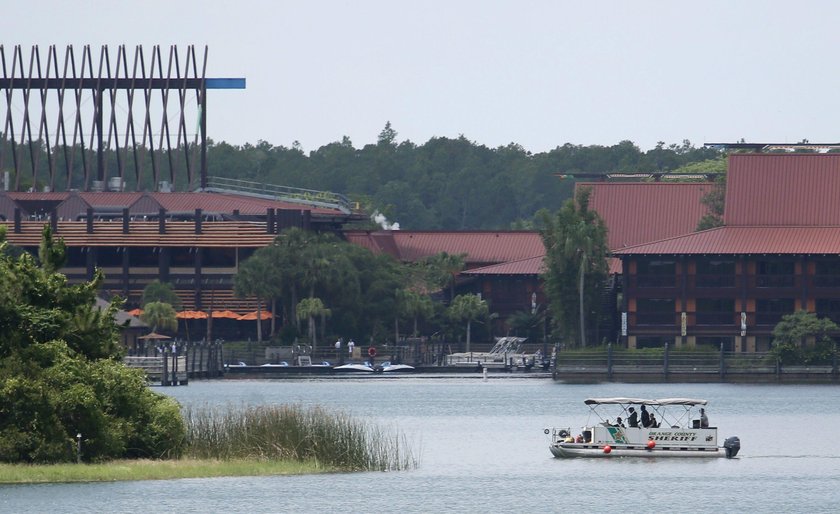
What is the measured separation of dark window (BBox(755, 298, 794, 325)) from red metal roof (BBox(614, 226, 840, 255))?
144 inches

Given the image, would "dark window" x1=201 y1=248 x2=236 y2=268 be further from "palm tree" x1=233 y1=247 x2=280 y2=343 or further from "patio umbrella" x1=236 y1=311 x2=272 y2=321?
"palm tree" x1=233 y1=247 x2=280 y2=343

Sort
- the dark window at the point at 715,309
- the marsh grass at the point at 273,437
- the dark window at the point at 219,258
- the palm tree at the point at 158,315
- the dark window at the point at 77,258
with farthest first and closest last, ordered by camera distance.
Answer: the dark window at the point at 219,258 → the dark window at the point at 77,258 → the palm tree at the point at 158,315 → the dark window at the point at 715,309 → the marsh grass at the point at 273,437

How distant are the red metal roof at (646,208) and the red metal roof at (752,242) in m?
16.7

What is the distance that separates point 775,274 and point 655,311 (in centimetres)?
853

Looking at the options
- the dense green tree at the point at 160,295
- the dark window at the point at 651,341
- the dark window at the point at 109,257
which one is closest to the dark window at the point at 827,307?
the dark window at the point at 651,341

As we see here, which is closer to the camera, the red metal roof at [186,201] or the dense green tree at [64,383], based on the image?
the dense green tree at [64,383]

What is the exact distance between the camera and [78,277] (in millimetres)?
153125

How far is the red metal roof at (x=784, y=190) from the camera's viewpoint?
468ft

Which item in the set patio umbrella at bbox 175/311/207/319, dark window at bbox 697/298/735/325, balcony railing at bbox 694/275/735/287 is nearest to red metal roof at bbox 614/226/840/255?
balcony railing at bbox 694/275/735/287

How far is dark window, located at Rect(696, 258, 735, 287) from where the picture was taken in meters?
137

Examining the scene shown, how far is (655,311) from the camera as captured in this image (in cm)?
13825

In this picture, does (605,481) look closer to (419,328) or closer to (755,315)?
(755,315)

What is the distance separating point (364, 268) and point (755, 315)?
28190mm

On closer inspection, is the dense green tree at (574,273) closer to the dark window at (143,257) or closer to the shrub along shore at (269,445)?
the dark window at (143,257)
